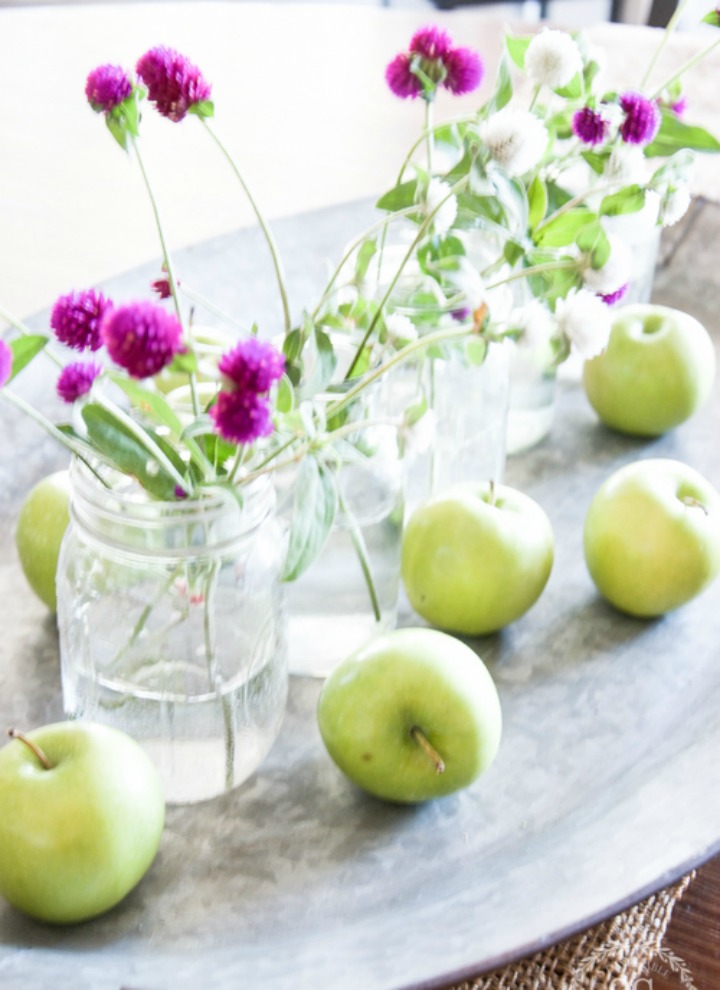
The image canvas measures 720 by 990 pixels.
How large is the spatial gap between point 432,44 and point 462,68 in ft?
0.05

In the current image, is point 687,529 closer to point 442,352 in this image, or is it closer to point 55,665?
point 442,352

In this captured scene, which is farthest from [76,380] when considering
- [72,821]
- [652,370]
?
[652,370]

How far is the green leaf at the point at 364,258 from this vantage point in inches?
18.8

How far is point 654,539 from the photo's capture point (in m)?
0.53

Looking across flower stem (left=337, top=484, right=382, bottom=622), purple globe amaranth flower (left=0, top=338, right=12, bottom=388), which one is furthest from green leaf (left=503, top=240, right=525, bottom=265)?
purple globe amaranth flower (left=0, top=338, right=12, bottom=388)

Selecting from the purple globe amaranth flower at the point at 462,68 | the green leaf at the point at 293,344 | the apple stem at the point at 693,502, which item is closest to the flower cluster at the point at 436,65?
the purple globe amaranth flower at the point at 462,68

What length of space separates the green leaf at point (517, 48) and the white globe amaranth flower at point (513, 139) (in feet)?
0.35

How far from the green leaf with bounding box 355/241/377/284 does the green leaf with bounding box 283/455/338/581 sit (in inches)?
4.9

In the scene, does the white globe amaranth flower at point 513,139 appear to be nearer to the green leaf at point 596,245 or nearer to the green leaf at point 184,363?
the green leaf at point 596,245

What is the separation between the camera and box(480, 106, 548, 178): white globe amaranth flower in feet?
1.28

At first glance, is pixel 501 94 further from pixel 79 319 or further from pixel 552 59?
pixel 79 319

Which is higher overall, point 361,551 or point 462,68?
point 462,68

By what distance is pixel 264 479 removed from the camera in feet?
1.37

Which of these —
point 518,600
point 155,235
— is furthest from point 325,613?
point 155,235
